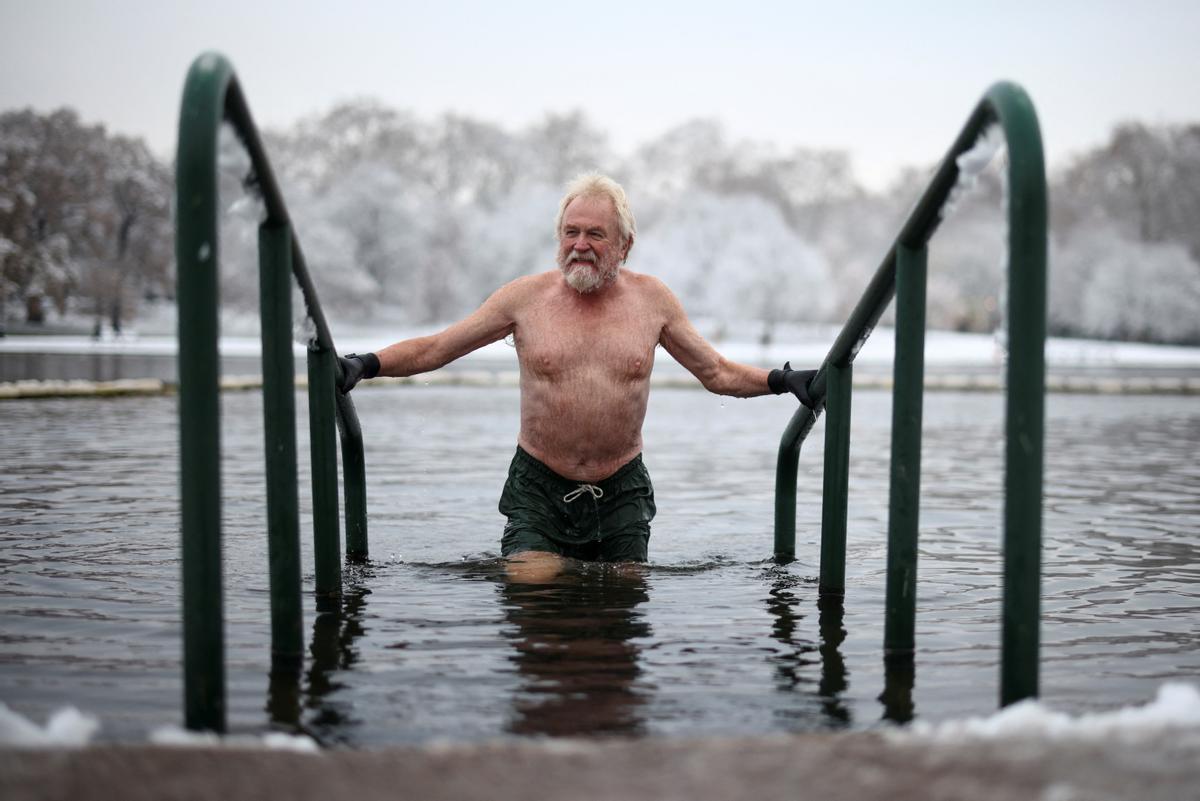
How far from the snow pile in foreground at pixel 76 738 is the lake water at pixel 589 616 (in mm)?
438

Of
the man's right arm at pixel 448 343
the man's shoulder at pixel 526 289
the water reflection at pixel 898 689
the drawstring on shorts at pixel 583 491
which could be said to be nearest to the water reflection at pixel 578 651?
the drawstring on shorts at pixel 583 491

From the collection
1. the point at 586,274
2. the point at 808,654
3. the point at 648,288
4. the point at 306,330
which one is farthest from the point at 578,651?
the point at 648,288

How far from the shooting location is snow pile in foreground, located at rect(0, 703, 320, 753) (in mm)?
2002

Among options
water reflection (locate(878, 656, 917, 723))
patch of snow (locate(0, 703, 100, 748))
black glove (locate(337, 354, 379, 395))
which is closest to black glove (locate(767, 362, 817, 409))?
water reflection (locate(878, 656, 917, 723))

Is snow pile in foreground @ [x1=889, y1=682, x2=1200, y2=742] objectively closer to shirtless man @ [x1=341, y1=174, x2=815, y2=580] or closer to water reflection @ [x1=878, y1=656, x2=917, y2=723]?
water reflection @ [x1=878, y1=656, x2=917, y2=723]

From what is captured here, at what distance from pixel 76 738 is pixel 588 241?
2.58 metres

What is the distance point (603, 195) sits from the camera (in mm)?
4473

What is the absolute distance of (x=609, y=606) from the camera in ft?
13.8

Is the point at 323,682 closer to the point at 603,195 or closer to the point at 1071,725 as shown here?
the point at 1071,725

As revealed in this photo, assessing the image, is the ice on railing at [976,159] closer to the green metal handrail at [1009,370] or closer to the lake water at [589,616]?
the green metal handrail at [1009,370]

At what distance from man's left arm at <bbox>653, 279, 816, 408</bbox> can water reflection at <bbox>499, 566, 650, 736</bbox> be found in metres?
0.76

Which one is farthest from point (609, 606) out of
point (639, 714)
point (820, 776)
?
point (820, 776)

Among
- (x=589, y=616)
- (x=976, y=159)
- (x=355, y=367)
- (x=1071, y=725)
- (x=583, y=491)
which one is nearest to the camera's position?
(x=1071, y=725)

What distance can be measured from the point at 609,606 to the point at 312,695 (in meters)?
1.35
